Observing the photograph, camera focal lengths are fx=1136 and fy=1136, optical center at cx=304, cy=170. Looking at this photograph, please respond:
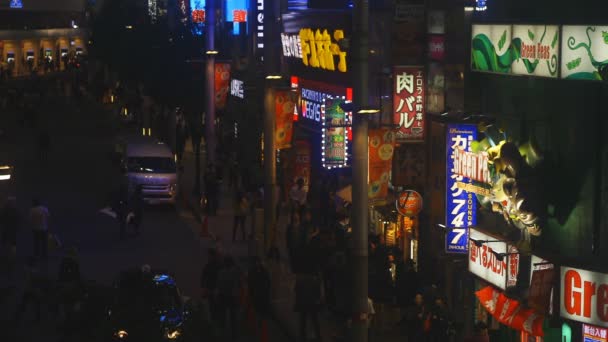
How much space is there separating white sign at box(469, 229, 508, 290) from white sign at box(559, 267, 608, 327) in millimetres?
1721

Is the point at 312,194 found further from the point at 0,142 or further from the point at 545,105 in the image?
the point at 0,142

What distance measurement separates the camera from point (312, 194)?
33531mm

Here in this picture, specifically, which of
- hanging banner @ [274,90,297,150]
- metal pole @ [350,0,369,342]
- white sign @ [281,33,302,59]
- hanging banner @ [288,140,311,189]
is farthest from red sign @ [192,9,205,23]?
metal pole @ [350,0,369,342]

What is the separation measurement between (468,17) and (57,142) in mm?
40245

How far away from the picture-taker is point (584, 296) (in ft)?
46.0

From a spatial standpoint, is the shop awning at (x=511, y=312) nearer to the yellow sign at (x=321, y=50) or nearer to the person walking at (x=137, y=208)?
the yellow sign at (x=321, y=50)

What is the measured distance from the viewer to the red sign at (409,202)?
872 inches

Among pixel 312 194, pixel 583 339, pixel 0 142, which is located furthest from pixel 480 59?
pixel 0 142

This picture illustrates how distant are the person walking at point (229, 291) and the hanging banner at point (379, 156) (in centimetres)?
294

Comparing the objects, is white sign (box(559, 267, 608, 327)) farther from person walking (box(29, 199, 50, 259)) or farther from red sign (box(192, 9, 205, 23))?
red sign (box(192, 9, 205, 23))

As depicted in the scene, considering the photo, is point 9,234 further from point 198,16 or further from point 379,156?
point 198,16

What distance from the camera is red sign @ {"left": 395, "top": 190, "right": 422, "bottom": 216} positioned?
72.7 feet

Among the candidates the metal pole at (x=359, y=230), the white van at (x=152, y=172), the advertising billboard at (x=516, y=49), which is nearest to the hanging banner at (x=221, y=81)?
the white van at (x=152, y=172)

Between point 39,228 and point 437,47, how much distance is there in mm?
12191
